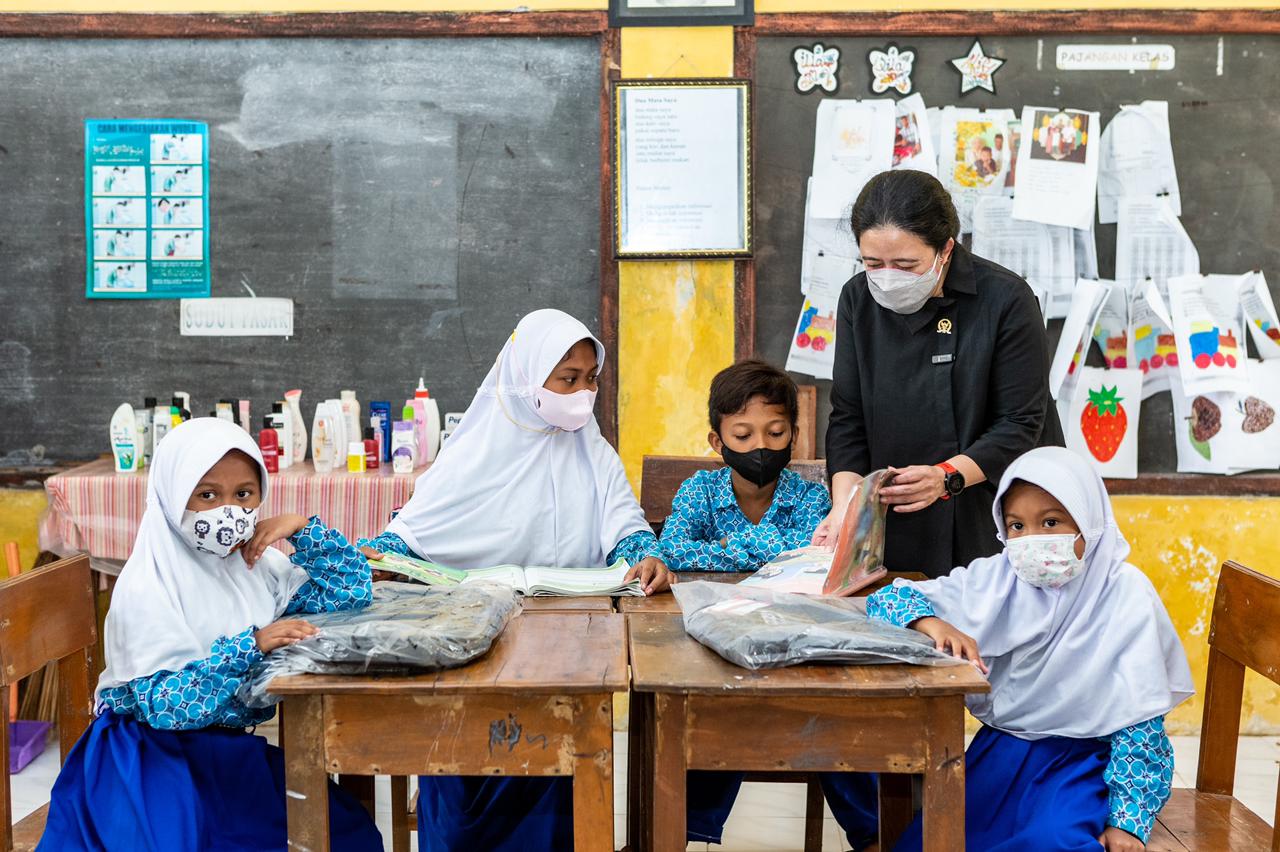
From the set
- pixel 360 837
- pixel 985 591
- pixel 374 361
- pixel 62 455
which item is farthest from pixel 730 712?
pixel 62 455

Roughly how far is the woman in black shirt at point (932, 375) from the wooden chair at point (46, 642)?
1.57m

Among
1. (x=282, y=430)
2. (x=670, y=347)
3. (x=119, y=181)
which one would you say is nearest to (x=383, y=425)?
(x=282, y=430)

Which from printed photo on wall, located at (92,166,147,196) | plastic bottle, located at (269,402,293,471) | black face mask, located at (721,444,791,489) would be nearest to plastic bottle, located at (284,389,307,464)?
plastic bottle, located at (269,402,293,471)

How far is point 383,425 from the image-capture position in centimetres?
437

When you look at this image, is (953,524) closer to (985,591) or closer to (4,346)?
(985,591)

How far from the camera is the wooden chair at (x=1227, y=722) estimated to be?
81.5 inches

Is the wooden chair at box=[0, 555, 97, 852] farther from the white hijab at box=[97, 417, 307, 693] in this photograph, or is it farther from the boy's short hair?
the boy's short hair

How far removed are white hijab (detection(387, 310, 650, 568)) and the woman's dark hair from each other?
0.73 meters

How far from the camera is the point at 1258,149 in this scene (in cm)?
443

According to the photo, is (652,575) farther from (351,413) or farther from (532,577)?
(351,413)

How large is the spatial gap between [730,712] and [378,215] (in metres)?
3.17

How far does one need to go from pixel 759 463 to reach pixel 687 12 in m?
2.20

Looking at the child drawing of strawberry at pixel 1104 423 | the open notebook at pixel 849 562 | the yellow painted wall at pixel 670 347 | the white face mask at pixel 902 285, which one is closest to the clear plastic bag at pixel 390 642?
the open notebook at pixel 849 562

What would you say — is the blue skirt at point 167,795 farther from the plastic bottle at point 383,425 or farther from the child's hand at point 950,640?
the plastic bottle at point 383,425
